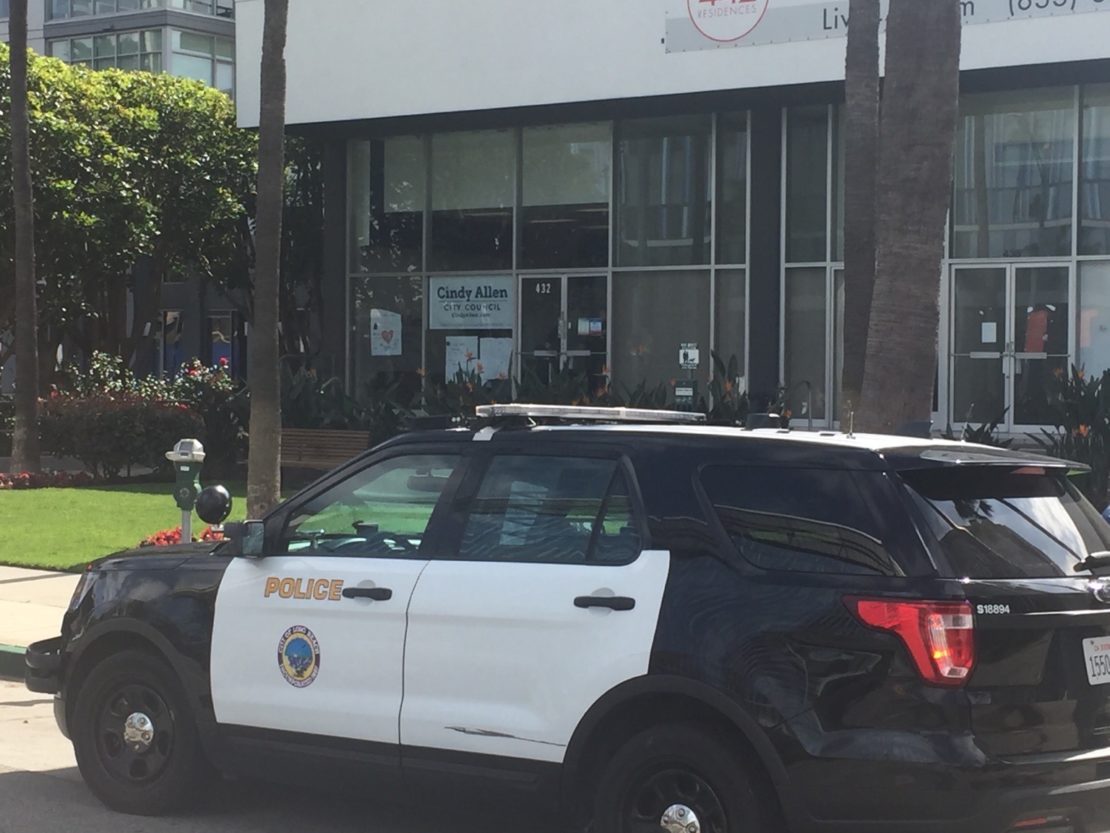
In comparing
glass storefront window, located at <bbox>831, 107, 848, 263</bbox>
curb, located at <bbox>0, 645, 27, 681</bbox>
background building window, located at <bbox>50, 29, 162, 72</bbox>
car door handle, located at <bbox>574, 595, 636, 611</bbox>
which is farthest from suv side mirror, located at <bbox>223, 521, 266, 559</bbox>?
background building window, located at <bbox>50, 29, 162, 72</bbox>

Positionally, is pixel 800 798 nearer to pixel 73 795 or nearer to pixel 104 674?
pixel 104 674

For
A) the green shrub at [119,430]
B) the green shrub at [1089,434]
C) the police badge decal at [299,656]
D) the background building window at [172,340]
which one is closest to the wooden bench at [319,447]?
the green shrub at [119,430]

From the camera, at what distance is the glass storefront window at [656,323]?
70.1ft

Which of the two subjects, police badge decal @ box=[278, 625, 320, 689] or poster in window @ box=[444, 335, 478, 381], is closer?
police badge decal @ box=[278, 625, 320, 689]

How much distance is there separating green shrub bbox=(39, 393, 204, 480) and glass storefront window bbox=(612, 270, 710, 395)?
6353 millimetres

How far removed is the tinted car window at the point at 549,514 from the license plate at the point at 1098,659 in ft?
5.01

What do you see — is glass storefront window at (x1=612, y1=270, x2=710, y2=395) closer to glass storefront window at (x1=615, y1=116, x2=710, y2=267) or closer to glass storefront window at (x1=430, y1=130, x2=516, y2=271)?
glass storefront window at (x1=615, y1=116, x2=710, y2=267)

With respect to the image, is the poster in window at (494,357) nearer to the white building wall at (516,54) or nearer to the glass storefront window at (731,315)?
the glass storefront window at (731,315)

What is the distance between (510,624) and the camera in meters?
5.38

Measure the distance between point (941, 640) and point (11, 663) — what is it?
23.6 ft

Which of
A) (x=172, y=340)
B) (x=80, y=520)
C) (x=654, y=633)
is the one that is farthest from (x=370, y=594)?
(x=172, y=340)

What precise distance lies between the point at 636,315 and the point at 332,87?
5.57m

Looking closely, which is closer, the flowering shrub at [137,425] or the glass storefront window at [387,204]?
the flowering shrub at [137,425]

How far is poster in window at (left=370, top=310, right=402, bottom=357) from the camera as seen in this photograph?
77.0 ft
